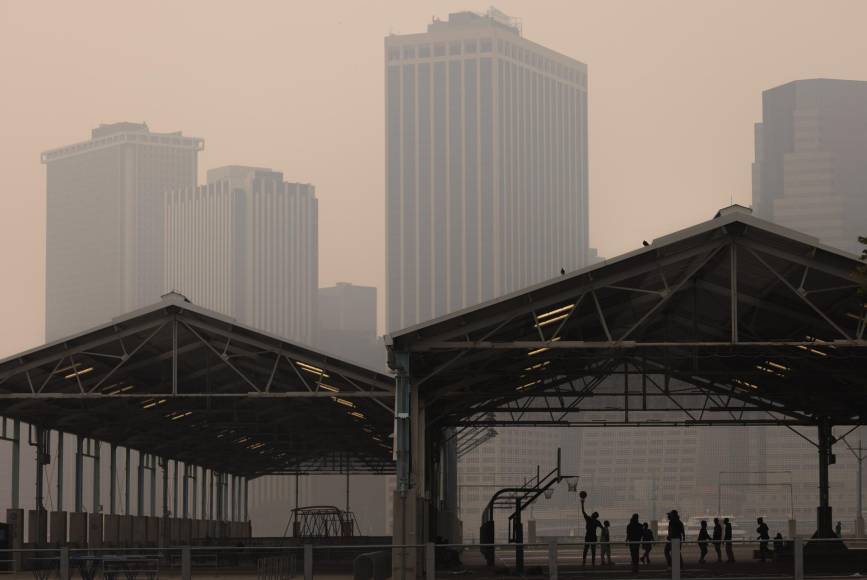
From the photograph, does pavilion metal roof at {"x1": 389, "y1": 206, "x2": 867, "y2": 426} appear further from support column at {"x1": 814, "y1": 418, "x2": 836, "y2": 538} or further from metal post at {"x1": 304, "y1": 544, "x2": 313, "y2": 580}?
metal post at {"x1": 304, "y1": 544, "x2": 313, "y2": 580}

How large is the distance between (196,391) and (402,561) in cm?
1728

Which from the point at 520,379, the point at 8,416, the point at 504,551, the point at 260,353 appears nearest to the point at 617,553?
the point at 504,551

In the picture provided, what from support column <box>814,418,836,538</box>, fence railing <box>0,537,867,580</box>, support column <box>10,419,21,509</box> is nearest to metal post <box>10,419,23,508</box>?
support column <box>10,419,21,509</box>

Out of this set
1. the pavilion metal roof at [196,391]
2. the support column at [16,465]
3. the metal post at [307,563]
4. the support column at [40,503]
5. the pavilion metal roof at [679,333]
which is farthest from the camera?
the support column at [40,503]

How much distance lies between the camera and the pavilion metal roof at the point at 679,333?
2991 cm

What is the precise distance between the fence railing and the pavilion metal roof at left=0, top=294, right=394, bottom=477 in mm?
3928

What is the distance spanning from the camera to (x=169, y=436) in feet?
177

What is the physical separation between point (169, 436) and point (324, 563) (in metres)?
12.9

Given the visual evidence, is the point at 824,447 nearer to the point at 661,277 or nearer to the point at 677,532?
the point at 677,532

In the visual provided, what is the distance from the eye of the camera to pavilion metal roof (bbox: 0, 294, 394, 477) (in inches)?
1320

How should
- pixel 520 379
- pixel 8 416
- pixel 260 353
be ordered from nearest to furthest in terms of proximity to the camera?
pixel 260 353 < pixel 8 416 < pixel 520 379

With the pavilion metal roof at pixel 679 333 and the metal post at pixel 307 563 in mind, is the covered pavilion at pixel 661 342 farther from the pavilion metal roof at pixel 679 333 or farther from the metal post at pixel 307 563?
the metal post at pixel 307 563

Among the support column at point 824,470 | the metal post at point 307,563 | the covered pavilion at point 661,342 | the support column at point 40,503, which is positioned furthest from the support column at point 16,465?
the support column at point 824,470

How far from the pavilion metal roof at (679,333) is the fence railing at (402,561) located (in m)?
4.39
